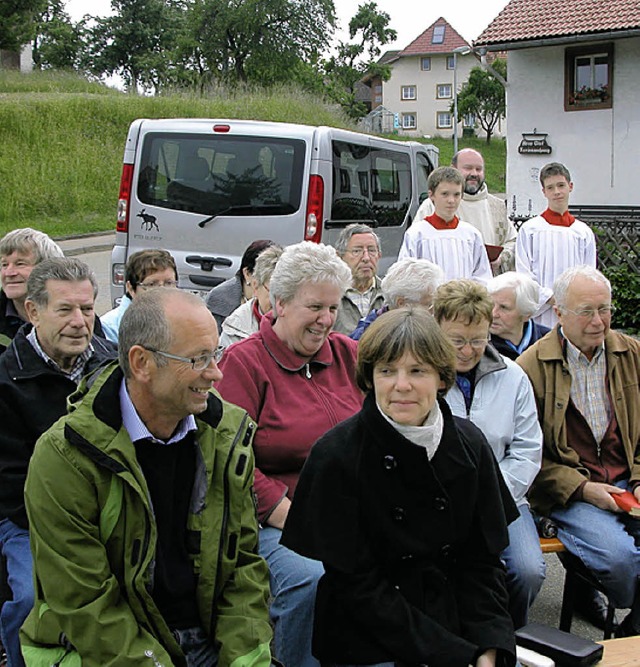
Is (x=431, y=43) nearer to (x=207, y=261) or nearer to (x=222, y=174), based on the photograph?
(x=222, y=174)

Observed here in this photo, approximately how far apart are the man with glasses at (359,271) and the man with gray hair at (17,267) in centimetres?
182

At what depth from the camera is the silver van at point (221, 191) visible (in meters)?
8.02

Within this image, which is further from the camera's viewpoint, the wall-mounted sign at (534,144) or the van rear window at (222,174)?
the wall-mounted sign at (534,144)

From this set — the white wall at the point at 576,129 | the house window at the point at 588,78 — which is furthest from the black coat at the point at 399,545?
the house window at the point at 588,78

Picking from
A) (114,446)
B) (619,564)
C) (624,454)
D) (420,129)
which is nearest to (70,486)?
(114,446)

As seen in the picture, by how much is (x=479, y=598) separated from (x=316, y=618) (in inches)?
20.9

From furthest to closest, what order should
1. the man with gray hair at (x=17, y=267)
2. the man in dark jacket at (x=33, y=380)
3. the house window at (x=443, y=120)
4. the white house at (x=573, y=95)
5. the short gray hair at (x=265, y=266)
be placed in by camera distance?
the house window at (x=443, y=120) < the white house at (x=573, y=95) < the short gray hair at (x=265, y=266) < the man with gray hair at (x=17, y=267) < the man in dark jacket at (x=33, y=380)

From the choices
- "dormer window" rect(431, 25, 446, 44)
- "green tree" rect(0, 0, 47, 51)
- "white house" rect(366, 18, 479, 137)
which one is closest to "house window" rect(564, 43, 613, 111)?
"green tree" rect(0, 0, 47, 51)

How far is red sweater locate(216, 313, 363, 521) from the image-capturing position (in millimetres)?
3371

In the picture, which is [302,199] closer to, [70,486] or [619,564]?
[619,564]

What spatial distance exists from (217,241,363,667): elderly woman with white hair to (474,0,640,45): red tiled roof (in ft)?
53.3

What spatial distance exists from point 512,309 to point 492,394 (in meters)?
0.86

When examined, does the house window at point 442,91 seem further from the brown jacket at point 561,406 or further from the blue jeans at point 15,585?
the blue jeans at point 15,585

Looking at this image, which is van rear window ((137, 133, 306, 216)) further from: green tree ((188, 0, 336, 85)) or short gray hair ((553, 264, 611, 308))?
green tree ((188, 0, 336, 85))
